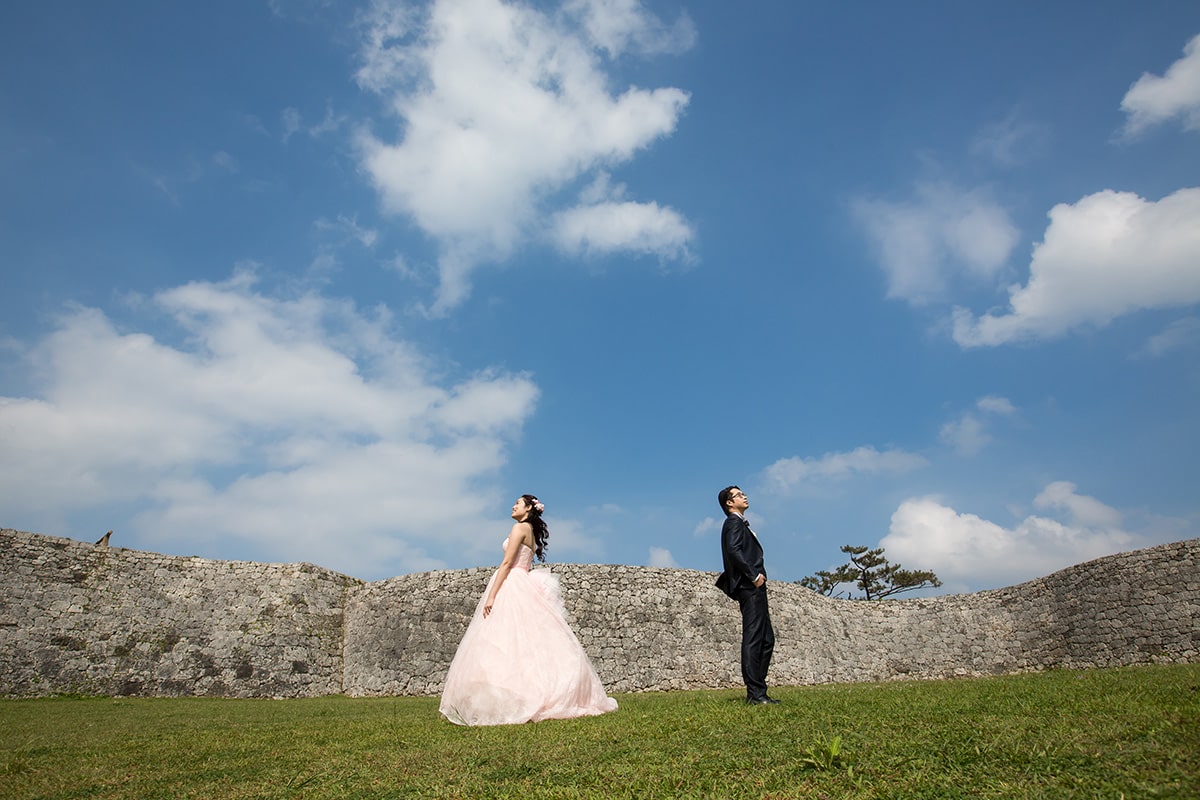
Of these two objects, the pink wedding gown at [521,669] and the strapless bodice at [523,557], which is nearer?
the pink wedding gown at [521,669]

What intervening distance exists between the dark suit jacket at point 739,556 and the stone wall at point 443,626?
13.1 meters

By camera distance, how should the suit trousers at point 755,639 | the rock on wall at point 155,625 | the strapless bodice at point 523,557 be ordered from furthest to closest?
the rock on wall at point 155,625 < the strapless bodice at point 523,557 < the suit trousers at point 755,639

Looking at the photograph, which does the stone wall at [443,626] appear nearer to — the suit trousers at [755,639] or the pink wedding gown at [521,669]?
the pink wedding gown at [521,669]

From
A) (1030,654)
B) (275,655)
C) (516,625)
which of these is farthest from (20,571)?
(1030,654)

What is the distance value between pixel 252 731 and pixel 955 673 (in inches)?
883

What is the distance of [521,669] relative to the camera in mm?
7559

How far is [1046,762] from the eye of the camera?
3.53 metres

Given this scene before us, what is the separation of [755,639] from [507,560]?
3180 millimetres

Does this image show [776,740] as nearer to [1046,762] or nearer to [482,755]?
[1046,762]

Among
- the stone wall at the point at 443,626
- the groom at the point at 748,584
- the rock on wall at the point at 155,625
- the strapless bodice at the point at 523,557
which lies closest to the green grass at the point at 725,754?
the groom at the point at 748,584

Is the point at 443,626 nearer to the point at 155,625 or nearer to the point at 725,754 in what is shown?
the point at 155,625

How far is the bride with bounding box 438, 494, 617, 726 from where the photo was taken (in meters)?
7.29

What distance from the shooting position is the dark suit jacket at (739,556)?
7.79m

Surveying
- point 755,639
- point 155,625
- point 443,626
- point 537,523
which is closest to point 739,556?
point 755,639
